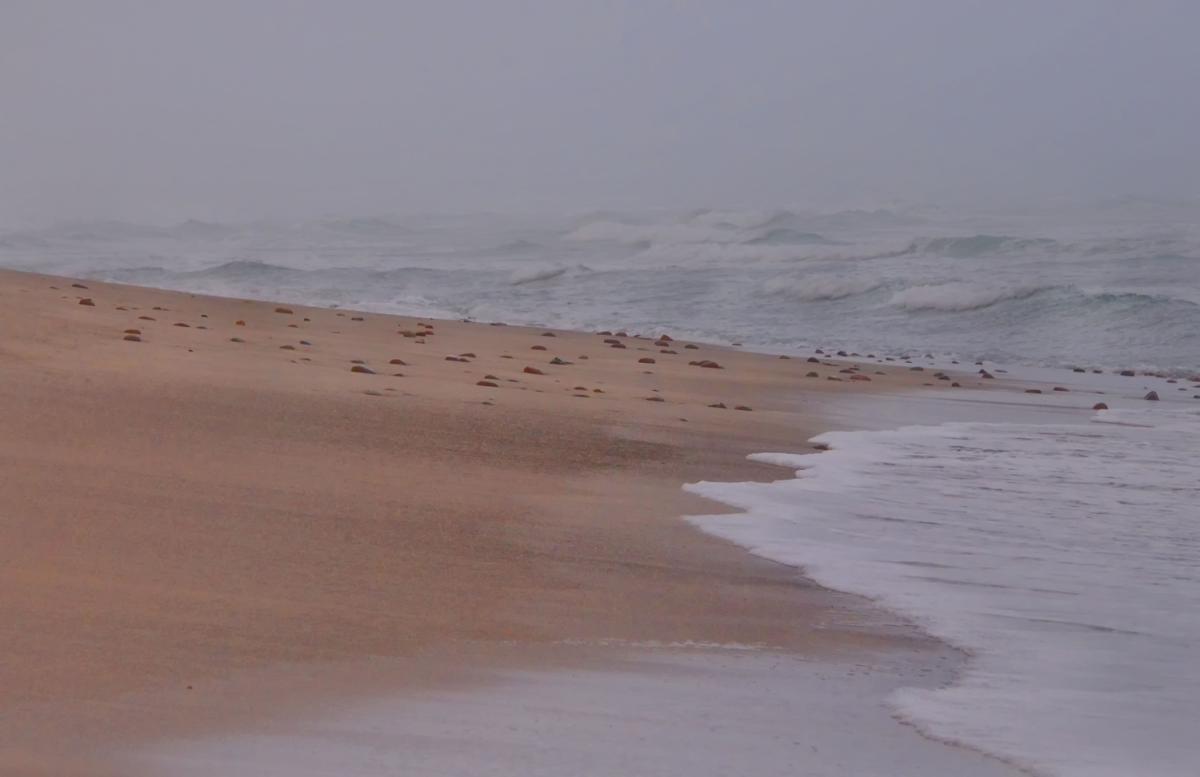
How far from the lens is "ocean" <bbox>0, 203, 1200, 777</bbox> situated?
301 cm

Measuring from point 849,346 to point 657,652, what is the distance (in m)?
12.7

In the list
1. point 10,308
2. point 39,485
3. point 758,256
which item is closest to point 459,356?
point 10,308

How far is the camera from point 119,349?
6586mm

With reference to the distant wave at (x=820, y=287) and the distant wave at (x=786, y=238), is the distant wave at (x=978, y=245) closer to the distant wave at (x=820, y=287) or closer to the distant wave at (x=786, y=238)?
the distant wave at (x=786, y=238)

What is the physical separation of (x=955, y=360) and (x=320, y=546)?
37.0 ft

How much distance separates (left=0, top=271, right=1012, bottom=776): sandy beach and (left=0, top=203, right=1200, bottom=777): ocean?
0.26 metres

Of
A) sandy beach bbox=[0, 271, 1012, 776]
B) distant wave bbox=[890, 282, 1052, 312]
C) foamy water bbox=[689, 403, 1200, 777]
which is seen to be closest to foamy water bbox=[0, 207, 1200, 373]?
distant wave bbox=[890, 282, 1052, 312]

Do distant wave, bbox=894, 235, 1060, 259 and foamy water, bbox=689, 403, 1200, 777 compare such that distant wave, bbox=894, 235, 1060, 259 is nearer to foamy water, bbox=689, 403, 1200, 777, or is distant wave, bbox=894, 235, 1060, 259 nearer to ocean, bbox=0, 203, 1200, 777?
ocean, bbox=0, 203, 1200, 777

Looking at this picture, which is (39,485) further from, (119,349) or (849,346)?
(849,346)

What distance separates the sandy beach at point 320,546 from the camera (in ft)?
8.05

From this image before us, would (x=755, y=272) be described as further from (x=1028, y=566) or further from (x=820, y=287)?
(x=1028, y=566)

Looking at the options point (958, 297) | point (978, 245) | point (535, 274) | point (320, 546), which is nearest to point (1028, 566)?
point (320, 546)

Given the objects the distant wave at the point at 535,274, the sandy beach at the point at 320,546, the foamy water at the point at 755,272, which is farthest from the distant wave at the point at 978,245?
the sandy beach at the point at 320,546

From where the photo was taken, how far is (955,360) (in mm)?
14000
